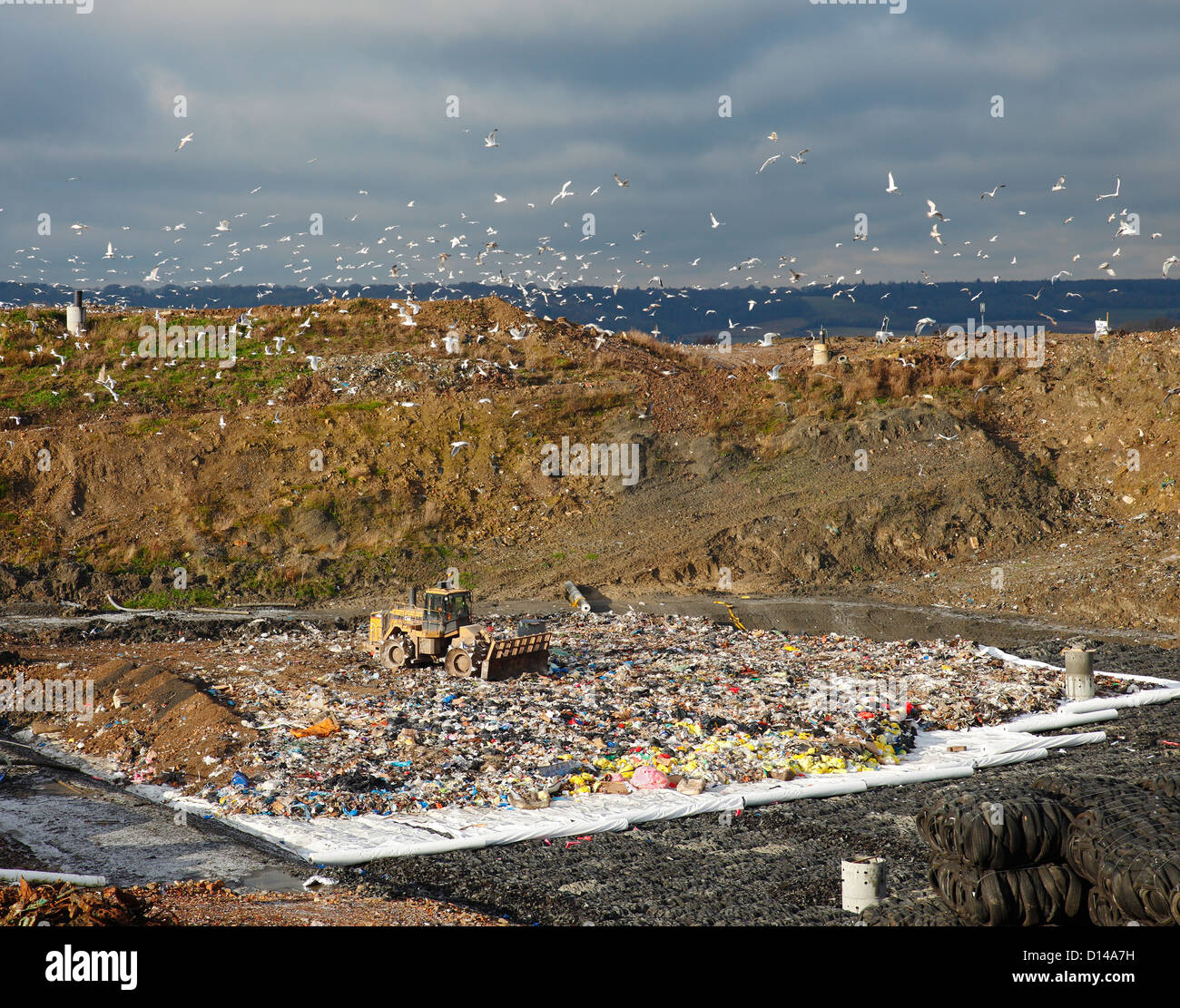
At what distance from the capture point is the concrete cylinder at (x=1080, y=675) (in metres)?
14.4

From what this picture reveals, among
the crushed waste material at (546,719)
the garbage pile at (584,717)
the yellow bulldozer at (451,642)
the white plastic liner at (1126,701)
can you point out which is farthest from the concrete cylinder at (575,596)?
the white plastic liner at (1126,701)

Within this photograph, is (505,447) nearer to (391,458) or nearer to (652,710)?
(391,458)

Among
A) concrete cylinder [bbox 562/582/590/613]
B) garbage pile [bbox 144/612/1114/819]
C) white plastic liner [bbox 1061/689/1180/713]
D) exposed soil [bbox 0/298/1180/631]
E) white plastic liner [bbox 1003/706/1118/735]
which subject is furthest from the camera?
exposed soil [bbox 0/298/1180/631]

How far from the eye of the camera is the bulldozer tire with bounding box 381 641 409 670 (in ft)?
50.7

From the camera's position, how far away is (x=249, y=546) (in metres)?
23.5

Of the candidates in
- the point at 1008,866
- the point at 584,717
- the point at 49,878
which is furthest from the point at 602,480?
the point at 1008,866

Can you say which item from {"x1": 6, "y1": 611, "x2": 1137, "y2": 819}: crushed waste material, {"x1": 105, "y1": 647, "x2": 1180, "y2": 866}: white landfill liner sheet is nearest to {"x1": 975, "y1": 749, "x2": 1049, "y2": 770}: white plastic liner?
{"x1": 105, "y1": 647, "x2": 1180, "y2": 866}: white landfill liner sheet

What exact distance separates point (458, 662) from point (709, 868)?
707 cm

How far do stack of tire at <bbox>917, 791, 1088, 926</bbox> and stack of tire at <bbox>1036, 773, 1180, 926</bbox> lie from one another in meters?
0.12

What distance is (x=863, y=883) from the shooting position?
757 cm

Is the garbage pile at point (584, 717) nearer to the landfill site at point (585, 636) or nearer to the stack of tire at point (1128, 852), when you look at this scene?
the landfill site at point (585, 636)

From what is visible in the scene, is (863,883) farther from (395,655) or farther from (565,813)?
(395,655)

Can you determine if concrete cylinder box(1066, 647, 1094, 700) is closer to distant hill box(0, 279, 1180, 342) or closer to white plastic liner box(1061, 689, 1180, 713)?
white plastic liner box(1061, 689, 1180, 713)
